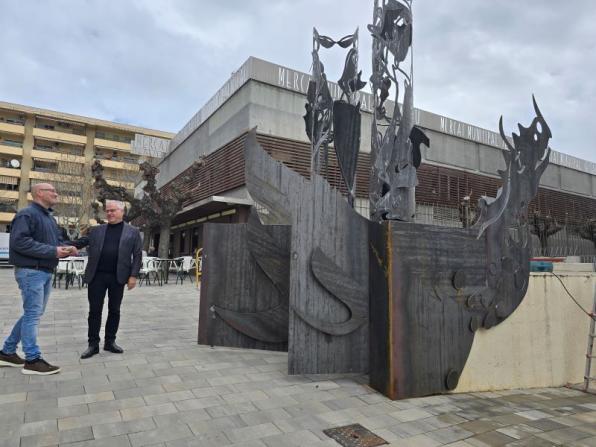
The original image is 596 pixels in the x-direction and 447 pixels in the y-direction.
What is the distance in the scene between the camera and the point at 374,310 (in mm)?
3904

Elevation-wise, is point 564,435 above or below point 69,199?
below

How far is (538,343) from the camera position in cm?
470

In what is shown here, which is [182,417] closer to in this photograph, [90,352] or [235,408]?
[235,408]

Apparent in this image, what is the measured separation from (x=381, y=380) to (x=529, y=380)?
2.07m

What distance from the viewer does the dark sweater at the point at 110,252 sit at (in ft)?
15.2

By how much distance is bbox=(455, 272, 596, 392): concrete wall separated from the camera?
4172 millimetres

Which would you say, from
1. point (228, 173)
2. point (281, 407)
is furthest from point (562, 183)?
point (281, 407)

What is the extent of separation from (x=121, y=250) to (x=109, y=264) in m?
0.20

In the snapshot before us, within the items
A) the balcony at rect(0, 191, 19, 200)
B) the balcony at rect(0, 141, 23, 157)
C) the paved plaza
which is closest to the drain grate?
the paved plaza

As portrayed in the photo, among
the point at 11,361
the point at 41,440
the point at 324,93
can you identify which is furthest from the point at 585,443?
the point at 324,93

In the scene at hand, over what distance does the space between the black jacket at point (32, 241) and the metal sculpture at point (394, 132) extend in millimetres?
3289

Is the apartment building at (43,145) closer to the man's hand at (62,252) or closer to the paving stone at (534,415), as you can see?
the man's hand at (62,252)

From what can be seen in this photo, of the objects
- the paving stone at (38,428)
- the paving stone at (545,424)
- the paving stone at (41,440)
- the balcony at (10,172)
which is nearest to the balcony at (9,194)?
the balcony at (10,172)

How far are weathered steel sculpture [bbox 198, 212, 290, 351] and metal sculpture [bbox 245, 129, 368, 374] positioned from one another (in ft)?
3.20
